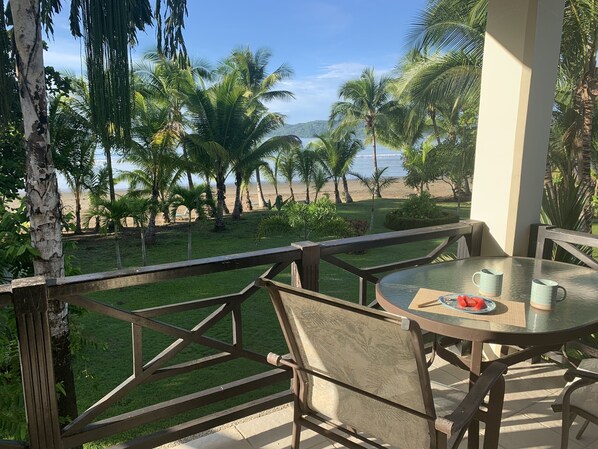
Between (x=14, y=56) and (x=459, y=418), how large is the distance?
4.42 m

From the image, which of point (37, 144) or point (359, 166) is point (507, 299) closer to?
point (37, 144)

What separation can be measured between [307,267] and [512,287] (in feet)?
3.07

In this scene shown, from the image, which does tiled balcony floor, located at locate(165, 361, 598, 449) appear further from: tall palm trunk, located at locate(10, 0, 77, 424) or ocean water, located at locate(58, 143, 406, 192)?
ocean water, located at locate(58, 143, 406, 192)

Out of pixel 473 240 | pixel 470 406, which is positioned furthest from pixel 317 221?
pixel 470 406

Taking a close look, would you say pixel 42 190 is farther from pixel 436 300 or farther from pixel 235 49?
pixel 235 49

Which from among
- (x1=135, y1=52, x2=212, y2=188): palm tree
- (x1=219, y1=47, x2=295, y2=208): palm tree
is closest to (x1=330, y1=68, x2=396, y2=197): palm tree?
(x1=219, y1=47, x2=295, y2=208): palm tree

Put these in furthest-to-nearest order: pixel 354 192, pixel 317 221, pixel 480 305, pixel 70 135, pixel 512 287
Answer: pixel 354 192, pixel 70 135, pixel 317 221, pixel 512 287, pixel 480 305

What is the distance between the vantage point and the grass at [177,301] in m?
6.46

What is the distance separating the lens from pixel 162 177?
1631 cm

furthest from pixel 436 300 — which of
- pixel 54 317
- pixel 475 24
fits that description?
pixel 475 24

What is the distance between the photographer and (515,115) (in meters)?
2.68

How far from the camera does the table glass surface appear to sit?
1546 mm

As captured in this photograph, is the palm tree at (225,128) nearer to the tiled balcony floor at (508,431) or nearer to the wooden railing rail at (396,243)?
the wooden railing rail at (396,243)

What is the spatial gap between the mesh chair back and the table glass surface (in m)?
0.36
